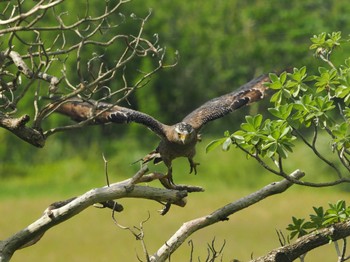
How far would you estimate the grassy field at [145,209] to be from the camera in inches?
1013

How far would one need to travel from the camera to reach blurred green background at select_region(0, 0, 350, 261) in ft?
91.0

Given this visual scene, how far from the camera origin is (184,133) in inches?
447

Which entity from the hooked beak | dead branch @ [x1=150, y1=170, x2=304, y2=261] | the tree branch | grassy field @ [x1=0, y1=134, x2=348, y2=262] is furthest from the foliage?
grassy field @ [x1=0, y1=134, x2=348, y2=262]

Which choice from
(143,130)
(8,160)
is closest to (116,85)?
(143,130)

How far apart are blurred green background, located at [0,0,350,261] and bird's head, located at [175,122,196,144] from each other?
11781mm

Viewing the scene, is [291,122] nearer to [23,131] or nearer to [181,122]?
[23,131]

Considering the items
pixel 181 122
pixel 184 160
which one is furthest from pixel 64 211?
pixel 184 160

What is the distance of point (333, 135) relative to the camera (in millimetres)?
7836

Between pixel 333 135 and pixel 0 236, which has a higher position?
pixel 0 236

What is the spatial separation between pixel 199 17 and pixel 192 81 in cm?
536

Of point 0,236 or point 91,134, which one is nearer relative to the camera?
point 0,236

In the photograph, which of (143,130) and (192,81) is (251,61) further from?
(143,130)

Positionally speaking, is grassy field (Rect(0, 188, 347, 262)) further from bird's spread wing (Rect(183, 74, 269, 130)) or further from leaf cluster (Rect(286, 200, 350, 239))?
leaf cluster (Rect(286, 200, 350, 239))

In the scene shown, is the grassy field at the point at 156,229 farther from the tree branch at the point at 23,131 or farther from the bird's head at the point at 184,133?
the tree branch at the point at 23,131
